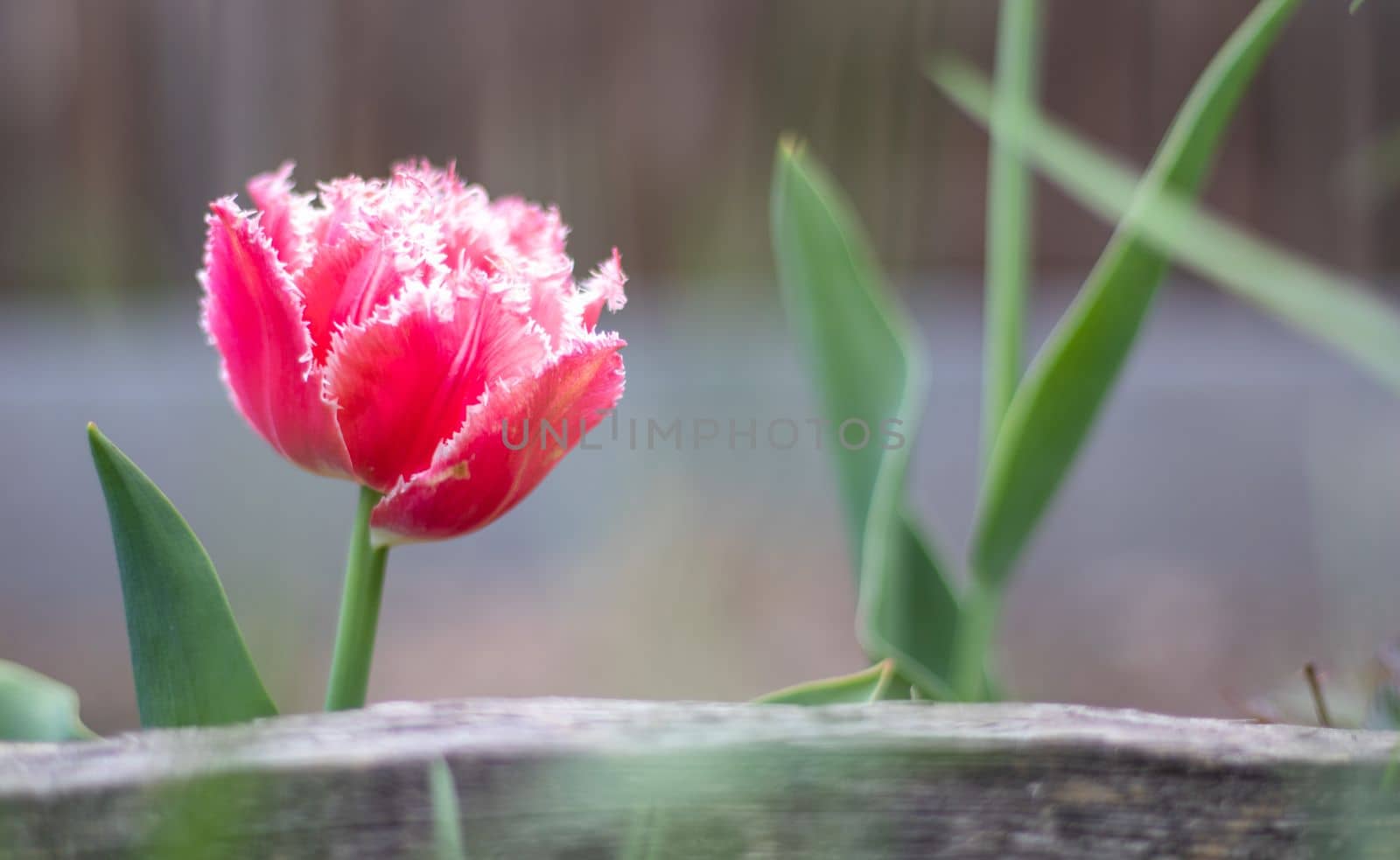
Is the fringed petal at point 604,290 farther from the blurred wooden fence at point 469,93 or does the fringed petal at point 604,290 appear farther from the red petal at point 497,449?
the blurred wooden fence at point 469,93

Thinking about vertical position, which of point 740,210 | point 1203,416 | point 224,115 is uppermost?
point 224,115

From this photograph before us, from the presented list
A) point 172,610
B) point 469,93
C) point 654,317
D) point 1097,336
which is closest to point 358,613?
point 172,610

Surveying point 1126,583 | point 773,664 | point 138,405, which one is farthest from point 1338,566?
point 138,405

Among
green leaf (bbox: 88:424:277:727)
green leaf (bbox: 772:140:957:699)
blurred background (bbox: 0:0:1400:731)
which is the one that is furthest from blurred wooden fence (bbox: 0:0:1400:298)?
green leaf (bbox: 88:424:277:727)

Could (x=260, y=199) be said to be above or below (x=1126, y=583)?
above

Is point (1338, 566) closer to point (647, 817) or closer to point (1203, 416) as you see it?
point (647, 817)

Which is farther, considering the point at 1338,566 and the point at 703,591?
the point at 1338,566

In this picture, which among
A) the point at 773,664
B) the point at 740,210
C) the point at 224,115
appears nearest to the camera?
the point at 740,210
